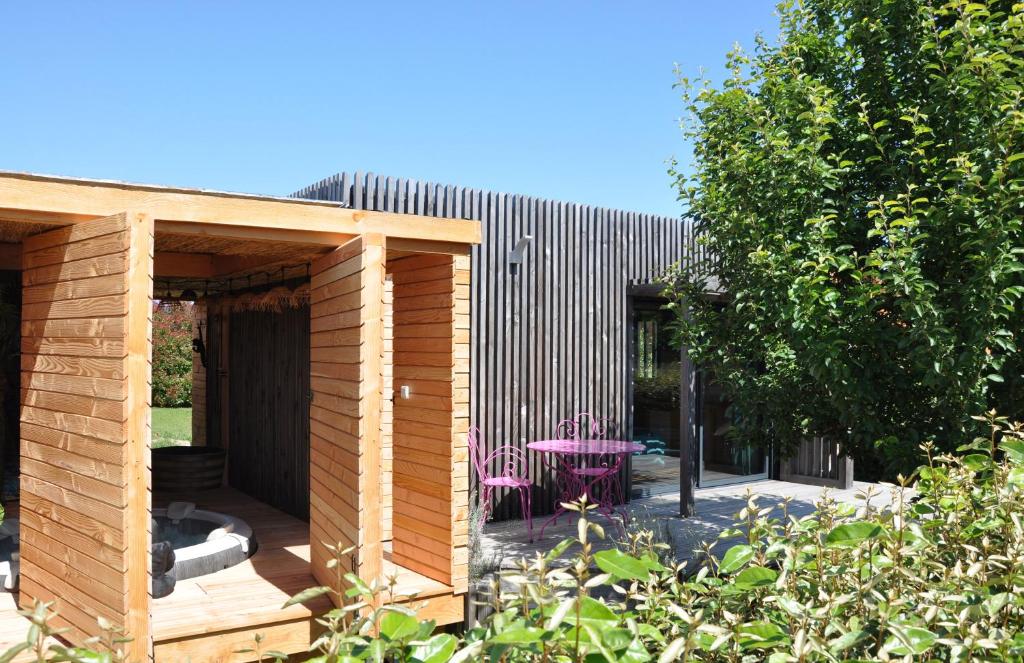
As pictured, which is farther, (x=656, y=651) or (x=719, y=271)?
(x=719, y=271)

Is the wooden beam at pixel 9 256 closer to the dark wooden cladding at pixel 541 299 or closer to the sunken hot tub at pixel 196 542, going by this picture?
the sunken hot tub at pixel 196 542

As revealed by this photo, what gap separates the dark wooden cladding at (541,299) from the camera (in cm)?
757

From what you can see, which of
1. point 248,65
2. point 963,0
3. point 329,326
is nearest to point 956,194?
point 963,0

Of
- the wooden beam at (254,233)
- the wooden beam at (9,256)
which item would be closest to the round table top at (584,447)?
the wooden beam at (254,233)

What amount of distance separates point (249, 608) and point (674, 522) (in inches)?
179

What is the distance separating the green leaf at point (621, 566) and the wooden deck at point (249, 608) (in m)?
2.45

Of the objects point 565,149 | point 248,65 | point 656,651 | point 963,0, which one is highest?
point 248,65

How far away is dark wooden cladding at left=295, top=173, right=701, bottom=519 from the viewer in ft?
24.8

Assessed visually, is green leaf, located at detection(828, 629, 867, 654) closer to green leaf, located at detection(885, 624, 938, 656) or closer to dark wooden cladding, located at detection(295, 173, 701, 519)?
green leaf, located at detection(885, 624, 938, 656)

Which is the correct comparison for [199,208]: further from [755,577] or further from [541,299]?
[541,299]

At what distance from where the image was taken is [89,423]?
3.97 metres

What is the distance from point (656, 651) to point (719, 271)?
4.60 m

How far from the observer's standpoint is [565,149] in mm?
18562

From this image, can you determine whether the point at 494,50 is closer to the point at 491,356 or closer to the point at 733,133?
the point at 491,356
